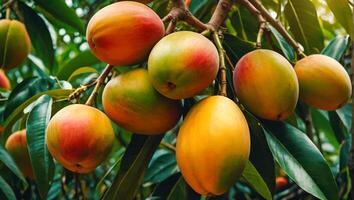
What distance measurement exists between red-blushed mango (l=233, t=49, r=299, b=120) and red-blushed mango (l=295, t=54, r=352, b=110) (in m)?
0.11

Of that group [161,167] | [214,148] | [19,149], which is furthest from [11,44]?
[214,148]

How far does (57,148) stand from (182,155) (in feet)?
0.78

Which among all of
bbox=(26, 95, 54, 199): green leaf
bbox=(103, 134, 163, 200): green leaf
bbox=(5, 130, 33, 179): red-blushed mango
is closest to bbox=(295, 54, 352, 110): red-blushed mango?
bbox=(103, 134, 163, 200): green leaf

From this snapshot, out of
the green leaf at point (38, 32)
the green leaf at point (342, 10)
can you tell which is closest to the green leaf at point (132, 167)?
the green leaf at point (342, 10)

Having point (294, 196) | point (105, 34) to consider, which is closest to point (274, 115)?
point (105, 34)

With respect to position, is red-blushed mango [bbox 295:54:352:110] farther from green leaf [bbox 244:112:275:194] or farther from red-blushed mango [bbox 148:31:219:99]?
red-blushed mango [bbox 148:31:219:99]

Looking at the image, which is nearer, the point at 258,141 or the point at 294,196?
the point at 258,141

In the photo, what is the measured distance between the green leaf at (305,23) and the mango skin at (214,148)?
0.67 meters

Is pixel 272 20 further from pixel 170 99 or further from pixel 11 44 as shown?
pixel 11 44

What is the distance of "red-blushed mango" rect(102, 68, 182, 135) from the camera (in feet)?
3.06

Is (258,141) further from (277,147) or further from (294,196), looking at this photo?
(294,196)

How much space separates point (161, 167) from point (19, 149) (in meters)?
0.67

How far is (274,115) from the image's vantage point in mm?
966

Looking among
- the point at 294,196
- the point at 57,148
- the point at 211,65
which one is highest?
the point at 211,65
